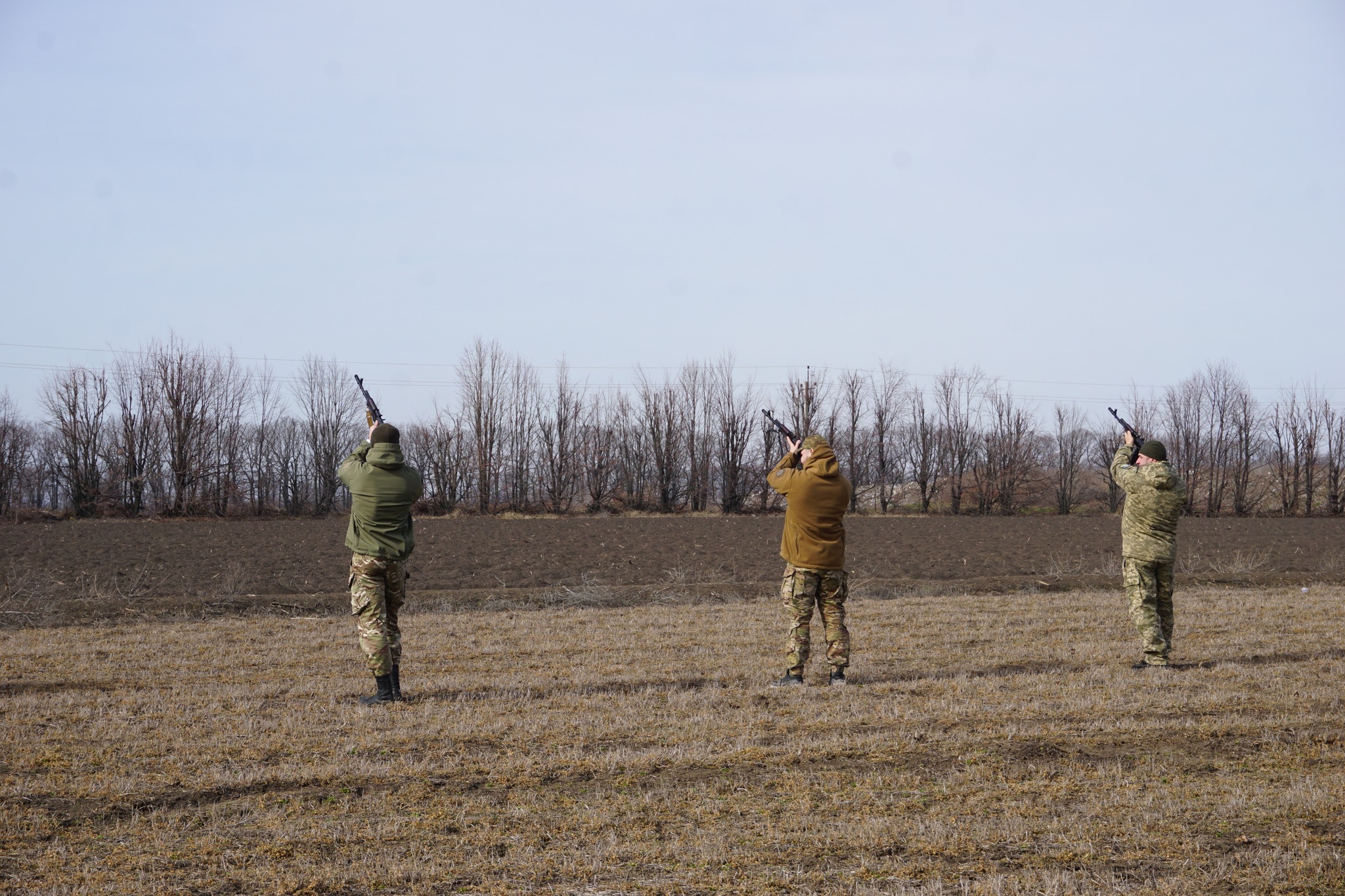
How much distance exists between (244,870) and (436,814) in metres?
1.04

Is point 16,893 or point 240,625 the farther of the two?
point 240,625

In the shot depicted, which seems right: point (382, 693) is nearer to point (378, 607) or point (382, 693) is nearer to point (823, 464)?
point (378, 607)

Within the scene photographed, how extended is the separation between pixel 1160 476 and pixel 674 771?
19.2 ft

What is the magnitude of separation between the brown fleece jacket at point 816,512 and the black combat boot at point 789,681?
926mm

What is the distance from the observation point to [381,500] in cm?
840

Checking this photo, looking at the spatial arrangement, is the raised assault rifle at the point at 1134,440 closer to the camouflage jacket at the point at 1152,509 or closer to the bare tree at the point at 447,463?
the camouflage jacket at the point at 1152,509

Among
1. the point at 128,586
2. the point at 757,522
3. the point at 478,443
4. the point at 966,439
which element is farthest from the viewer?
the point at 966,439

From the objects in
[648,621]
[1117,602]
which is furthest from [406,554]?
[1117,602]

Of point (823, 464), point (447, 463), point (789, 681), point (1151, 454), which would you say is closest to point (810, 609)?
point (789, 681)

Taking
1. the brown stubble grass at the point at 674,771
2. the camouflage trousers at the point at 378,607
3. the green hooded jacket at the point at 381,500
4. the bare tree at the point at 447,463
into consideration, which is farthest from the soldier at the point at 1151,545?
the bare tree at the point at 447,463

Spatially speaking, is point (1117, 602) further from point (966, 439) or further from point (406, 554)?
point (966, 439)

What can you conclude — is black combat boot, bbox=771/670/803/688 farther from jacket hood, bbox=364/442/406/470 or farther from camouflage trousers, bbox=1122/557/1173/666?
jacket hood, bbox=364/442/406/470

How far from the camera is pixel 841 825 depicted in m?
5.13

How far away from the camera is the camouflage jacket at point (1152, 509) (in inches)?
379
